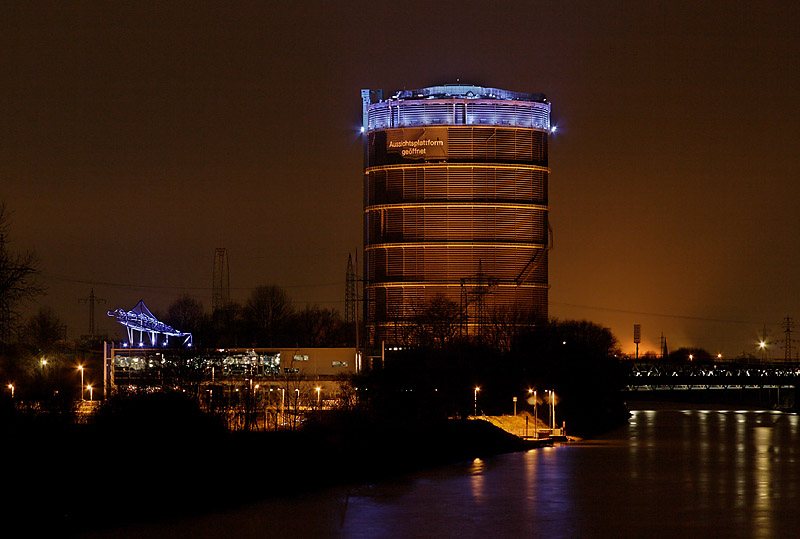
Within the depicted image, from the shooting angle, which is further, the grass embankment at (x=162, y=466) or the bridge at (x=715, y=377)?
the bridge at (x=715, y=377)

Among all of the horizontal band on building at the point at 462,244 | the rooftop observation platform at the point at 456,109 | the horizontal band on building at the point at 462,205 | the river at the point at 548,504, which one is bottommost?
the river at the point at 548,504

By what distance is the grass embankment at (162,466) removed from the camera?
2989cm

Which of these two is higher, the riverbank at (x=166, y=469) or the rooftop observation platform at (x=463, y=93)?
the rooftop observation platform at (x=463, y=93)

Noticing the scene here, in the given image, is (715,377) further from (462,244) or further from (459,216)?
(459,216)

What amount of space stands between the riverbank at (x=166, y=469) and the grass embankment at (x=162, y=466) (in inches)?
1.4

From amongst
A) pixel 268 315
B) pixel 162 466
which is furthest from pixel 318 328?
pixel 162 466

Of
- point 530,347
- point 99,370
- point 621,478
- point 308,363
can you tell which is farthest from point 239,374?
point 621,478

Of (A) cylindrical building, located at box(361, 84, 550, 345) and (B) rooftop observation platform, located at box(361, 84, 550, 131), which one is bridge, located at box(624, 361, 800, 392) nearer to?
(A) cylindrical building, located at box(361, 84, 550, 345)

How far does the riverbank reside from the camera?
2973 cm

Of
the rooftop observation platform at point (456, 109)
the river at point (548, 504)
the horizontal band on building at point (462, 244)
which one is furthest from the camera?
the rooftop observation platform at point (456, 109)

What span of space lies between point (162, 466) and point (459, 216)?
85.9 m

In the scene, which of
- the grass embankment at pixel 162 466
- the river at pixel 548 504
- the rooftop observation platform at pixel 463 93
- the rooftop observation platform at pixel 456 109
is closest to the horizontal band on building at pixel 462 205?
the rooftop observation platform at pixel 456 109

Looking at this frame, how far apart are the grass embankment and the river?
1.08m

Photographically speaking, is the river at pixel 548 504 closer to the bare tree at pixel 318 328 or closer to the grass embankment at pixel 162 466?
the grass embankment at pixel 162 466
